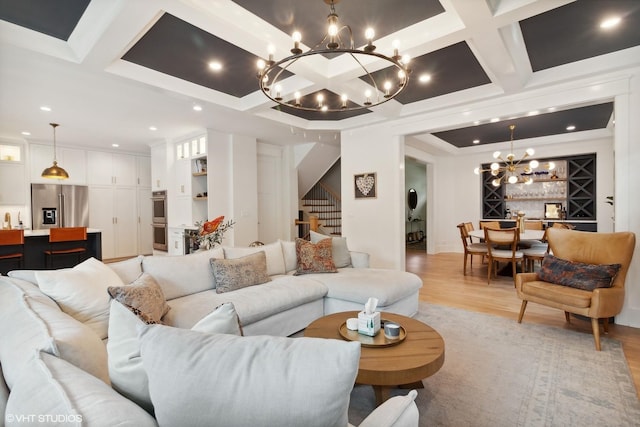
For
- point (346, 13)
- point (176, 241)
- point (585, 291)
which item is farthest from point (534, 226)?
point (176, 241)

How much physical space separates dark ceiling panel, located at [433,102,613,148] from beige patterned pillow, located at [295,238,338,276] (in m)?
4.26

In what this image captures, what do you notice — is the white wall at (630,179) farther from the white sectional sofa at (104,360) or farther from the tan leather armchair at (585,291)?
the white sectional sofa at (104,360)

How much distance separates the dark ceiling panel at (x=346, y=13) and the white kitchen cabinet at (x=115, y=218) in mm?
6798

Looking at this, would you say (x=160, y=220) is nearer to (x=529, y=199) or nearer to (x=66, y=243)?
(x=66, y=243)

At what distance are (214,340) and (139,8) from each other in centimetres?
250

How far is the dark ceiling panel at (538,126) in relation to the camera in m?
5.21

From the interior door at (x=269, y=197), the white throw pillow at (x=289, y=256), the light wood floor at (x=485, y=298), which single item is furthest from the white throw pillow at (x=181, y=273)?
the interior door at (x=269, y=197)

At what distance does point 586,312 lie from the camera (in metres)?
2.77

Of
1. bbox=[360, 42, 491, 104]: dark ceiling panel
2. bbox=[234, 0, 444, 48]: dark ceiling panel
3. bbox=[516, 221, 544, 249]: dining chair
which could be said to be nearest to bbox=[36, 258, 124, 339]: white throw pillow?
bbox=[234, 0, 444, 48]: dark ceiling panel

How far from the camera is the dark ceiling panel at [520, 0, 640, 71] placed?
2.47 metres

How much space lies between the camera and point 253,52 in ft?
9.22

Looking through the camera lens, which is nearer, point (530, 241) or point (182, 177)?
point (530, 241)

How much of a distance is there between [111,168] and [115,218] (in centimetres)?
123

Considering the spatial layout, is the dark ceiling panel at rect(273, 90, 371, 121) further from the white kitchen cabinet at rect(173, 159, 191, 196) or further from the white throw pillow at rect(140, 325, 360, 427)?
the white throw pillow at rect(140, 325, 360, 427)
